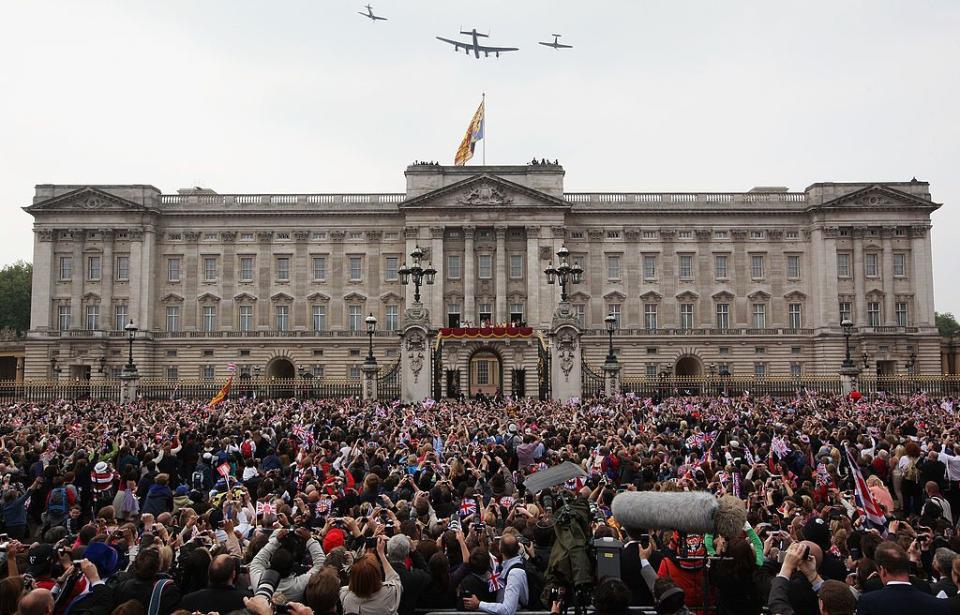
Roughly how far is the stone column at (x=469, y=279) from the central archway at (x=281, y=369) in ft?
51.7

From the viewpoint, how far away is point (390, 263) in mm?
71062

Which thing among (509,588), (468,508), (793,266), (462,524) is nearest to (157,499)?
(468,508)

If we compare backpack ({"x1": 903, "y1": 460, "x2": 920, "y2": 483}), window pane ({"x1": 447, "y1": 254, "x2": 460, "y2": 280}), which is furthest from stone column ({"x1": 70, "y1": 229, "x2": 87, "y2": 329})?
backpack ({"x1": 903, "y1": 460, "x2": 920, "y2": 483})

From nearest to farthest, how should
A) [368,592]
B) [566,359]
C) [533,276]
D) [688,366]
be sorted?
1. [368,592]
2. [566,359]
3. [533,276]
4. [688,366]

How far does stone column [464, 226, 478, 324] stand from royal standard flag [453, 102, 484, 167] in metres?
5.93

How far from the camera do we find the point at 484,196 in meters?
68.8

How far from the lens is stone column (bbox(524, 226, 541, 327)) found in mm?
67938

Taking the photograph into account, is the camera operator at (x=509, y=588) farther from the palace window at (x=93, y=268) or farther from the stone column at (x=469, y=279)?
the palace window at (x=93, y=268)

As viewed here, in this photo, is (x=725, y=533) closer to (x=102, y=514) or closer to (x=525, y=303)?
(x=102, y=514)

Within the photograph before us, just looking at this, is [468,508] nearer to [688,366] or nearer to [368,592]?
[368,592]

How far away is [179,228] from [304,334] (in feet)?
47.5

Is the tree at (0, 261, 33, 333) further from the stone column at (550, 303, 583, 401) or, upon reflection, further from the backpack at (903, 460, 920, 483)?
the backpack at (903, 460, 920, 483)

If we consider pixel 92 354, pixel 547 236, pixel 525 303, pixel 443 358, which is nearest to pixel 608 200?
pixel 547 236

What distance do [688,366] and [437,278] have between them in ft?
76.8
